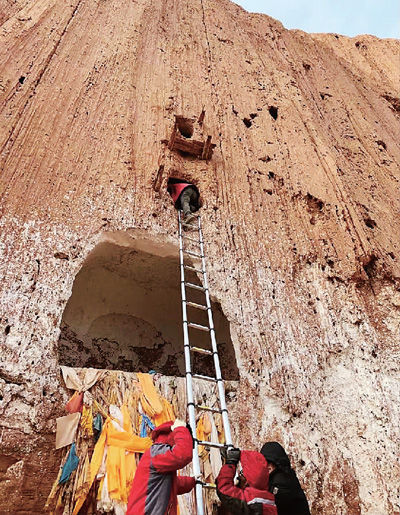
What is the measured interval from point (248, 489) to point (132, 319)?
5038mm

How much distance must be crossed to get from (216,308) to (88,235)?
7.89 ft

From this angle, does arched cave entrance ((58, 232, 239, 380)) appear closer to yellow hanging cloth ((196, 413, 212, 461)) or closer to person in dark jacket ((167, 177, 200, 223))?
person in dark jacket ((167, 177, 200, 223))

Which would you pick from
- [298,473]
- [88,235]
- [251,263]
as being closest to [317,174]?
[251,263]

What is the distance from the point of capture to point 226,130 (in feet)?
27.7

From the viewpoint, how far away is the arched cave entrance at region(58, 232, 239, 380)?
7078 mm

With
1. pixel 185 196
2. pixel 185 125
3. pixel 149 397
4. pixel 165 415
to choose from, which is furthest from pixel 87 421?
pixel 185 125

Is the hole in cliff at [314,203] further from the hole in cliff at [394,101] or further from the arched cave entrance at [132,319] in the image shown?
the hole in cliff at [394,101]

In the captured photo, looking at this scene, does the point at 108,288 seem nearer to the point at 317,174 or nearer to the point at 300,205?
the point at 300,205

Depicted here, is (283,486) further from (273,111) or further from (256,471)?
(273,111)

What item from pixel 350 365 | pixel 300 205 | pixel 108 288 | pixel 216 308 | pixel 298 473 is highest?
pixel 300 205

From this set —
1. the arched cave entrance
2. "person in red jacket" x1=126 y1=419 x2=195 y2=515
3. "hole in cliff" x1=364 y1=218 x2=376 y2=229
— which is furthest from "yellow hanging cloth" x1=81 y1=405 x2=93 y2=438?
"hole in cliff" x1=364 y1=218 x2=376 y2=229

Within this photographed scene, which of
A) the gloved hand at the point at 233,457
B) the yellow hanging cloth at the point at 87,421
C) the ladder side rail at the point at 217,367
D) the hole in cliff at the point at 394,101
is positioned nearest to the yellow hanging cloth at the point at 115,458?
the yellow hanging cloth at the point at 87,421

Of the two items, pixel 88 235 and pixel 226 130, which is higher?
pixel 226 130

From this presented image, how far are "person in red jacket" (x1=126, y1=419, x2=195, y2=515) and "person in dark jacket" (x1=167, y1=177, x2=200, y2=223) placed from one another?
3545 millimetres
